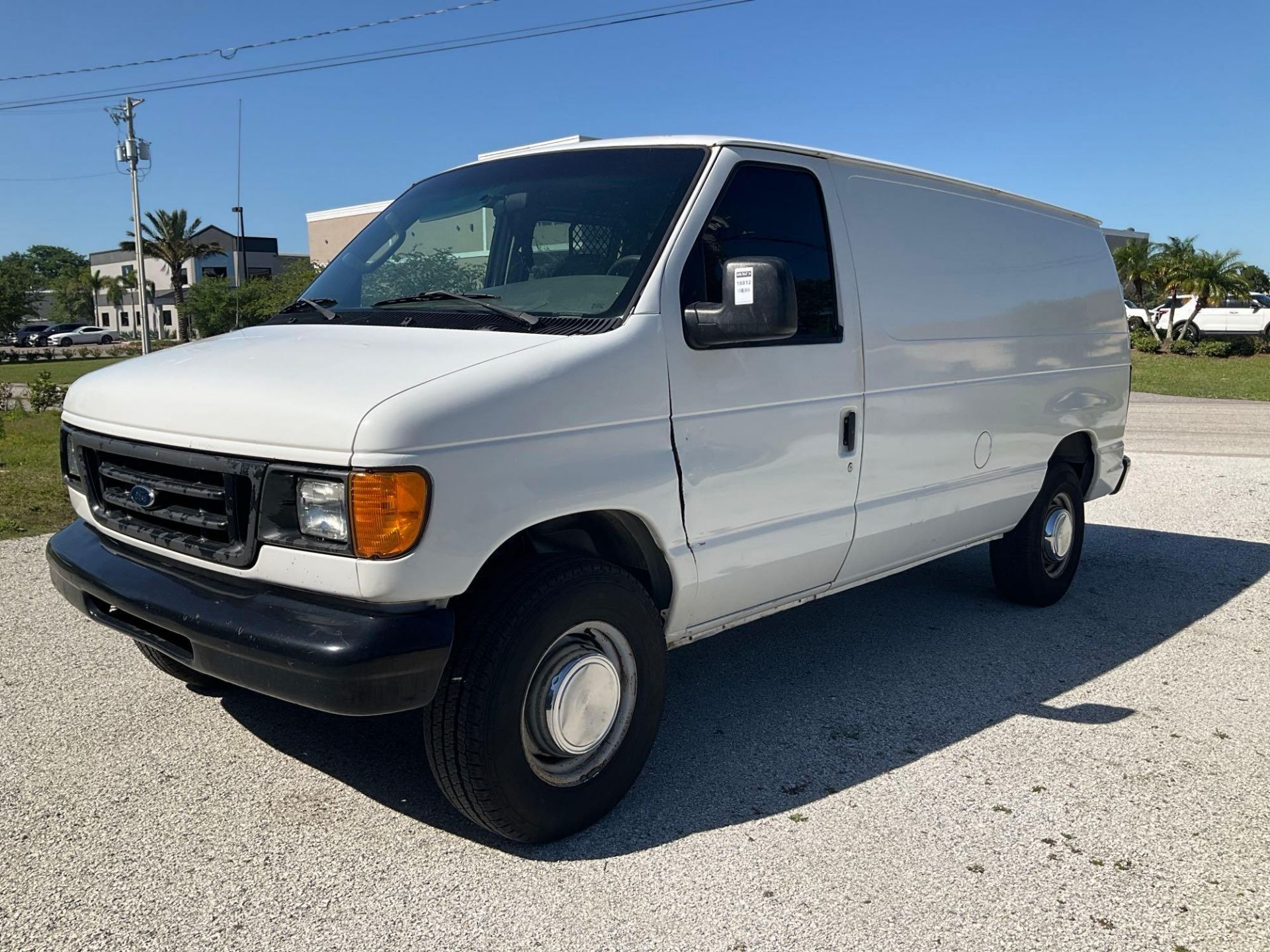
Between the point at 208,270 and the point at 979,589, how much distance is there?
223 feet

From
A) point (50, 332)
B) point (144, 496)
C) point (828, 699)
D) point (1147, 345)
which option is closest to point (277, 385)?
point (144, 496)

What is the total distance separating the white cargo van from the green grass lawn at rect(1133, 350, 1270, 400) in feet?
66.6

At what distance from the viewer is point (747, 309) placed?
338cm

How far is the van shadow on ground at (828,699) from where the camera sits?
3.63 m

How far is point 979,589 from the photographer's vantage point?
21.3 feet

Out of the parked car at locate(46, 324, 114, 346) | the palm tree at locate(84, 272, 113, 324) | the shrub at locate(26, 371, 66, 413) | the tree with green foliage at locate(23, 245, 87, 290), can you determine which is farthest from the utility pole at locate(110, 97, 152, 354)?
the tree with green foliage at locate(23, 245, 87, 290)

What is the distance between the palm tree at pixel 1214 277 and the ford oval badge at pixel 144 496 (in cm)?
3976

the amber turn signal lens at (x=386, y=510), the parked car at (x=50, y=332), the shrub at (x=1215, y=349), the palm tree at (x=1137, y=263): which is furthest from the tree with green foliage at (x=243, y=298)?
the palm tree at (x=1137, y=263)

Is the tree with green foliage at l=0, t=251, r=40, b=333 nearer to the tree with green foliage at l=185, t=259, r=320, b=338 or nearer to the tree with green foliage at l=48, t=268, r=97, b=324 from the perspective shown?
the tree with green foliage at l=185, t=259, r=320, b=338

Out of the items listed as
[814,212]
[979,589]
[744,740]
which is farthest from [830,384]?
[979,589]

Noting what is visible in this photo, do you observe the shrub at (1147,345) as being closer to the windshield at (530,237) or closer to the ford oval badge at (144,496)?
the windshield at (530,237)

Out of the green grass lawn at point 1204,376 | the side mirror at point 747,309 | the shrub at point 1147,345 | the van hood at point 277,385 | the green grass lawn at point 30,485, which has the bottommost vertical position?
the green grass lawn at point 1204,376

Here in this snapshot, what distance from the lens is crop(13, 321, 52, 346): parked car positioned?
65500 millimetres

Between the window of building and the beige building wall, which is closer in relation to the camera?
the window of building
